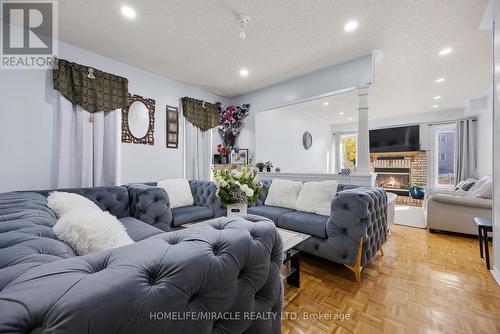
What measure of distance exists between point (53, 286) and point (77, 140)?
279 cm

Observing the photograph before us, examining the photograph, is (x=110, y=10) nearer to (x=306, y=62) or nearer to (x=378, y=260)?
(x=306, y=62)

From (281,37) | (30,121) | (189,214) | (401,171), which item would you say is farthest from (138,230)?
(401,171)

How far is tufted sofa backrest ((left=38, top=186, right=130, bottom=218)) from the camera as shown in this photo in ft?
7.30

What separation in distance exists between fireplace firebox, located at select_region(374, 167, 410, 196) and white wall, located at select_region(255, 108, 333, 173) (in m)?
1.74

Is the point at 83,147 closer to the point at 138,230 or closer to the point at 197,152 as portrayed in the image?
the point at 138,230

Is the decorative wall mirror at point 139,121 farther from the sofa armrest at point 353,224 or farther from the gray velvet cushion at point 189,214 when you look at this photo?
the sofa armrest at point 353,224

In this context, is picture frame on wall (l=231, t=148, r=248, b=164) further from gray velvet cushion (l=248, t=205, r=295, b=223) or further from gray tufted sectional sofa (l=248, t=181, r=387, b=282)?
gray tufted sectional sofa (l=248, t=181, r=387, b=282)

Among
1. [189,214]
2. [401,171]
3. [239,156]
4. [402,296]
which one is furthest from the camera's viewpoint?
[401,171]

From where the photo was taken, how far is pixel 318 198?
8.67 ft

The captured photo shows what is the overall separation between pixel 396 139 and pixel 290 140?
3512 millimetres

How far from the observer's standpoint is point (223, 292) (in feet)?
2.12

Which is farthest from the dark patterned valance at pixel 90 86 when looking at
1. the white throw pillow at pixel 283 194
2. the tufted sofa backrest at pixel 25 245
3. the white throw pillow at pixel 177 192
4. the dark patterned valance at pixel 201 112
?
the white throw pillow at pixel 283 194

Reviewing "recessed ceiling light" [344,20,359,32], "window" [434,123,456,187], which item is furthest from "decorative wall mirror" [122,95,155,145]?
"window" [434,123,456,187]

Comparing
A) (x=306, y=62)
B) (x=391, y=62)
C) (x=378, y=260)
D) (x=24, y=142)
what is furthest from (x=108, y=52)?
(x=378, y=260)
